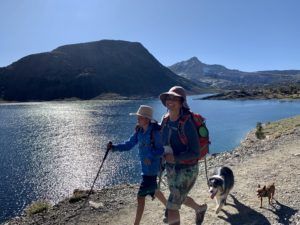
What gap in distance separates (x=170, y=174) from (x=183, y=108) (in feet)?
4.22

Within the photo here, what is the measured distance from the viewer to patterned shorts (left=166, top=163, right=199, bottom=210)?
6848 mm

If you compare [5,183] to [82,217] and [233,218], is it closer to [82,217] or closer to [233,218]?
[82,217]

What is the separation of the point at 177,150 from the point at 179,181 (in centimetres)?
62

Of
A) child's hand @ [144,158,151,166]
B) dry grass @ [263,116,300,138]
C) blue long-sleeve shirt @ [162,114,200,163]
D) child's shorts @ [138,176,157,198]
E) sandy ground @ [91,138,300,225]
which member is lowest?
dry grass @ [263,116,300,138]

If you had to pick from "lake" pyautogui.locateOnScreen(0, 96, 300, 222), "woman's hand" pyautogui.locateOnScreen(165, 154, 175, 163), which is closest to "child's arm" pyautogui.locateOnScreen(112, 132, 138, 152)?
"woman's hand" pyautogui.locateOnScreen(165, 154, 175, 163)

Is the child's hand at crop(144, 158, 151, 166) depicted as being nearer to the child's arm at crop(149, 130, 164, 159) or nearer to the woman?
the child's arm at crop(149, 130, 164, 159)

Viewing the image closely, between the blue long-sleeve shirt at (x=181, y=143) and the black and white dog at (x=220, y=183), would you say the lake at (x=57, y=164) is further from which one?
the blue long-sleeve shirt at (x=181, y=143)

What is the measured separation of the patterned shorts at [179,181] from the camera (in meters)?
A: 6.85

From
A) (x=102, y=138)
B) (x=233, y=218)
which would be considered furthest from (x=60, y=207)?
(x=102, y=138)

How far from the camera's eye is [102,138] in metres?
58.8

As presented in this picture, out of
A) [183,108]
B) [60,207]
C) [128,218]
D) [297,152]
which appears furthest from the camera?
[297,152]

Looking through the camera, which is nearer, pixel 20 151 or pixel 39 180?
pixel 39 180

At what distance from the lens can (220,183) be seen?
9.36 m

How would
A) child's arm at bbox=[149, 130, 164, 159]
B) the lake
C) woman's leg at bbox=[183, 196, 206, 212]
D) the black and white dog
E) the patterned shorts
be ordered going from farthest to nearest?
the lake → the black and white dog → woman's leg at bbox=[183, 196, 206, 212] → child's arm at bbox=[149, 130, 164, 159] → the patterned shorts
